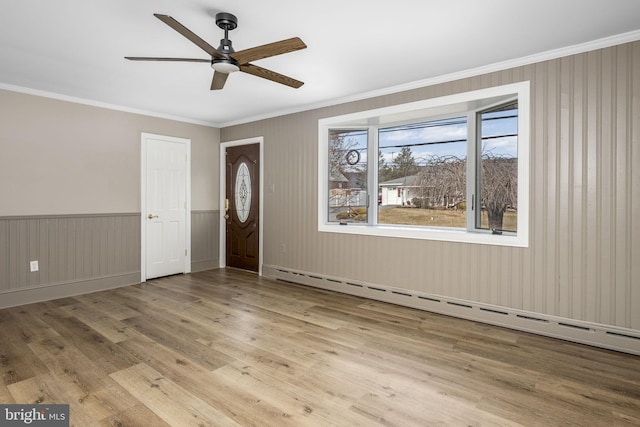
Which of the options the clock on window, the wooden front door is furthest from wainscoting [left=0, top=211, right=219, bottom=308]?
the clock on window

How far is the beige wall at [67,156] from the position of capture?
4.02 meters

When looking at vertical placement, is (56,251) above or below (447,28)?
below

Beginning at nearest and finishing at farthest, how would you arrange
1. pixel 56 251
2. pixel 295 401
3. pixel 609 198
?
pixel 295 401 → pixel 609 198 → pixel 56 251

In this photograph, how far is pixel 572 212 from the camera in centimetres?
304

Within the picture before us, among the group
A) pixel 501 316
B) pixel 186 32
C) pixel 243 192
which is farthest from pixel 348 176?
pixel 186 32

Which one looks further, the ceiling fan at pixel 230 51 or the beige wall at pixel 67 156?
the beige wall at pixel 67 156

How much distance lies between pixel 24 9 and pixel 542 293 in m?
4.69

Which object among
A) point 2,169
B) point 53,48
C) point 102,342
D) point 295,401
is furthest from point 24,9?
point 295,401

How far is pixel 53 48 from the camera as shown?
10.0 feet

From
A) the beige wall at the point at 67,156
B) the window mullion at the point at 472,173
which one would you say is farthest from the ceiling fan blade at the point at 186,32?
the beige wall at the point at 67,156

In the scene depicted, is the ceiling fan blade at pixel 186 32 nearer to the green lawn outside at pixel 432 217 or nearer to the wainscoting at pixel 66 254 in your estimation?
the green lawn outside at pixel 432 217

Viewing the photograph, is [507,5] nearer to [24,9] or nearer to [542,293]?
[542,293]

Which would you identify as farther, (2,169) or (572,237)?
(2,169)

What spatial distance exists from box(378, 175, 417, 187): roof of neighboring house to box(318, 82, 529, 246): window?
0.01 metres
